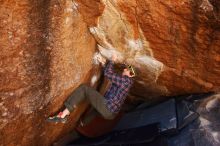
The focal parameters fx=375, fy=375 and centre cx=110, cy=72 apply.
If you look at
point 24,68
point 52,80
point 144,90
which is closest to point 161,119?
point 144,90

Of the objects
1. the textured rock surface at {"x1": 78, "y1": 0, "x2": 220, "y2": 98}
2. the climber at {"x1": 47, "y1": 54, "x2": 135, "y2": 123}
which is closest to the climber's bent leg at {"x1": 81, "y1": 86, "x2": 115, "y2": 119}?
the climber at {"x1": 47, "y1": 54, "x2": 135, "y2": 123}

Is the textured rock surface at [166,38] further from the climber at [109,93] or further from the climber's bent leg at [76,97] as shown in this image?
the climber's bent leg at [76,97]

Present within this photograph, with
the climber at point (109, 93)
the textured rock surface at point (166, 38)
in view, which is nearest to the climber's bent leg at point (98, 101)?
the climber at point (109, 93)

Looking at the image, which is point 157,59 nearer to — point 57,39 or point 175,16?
point 175,16

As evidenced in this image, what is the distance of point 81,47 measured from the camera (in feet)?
13.8

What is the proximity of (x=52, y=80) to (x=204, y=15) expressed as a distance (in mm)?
1690

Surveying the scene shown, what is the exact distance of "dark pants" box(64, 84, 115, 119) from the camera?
4.17m

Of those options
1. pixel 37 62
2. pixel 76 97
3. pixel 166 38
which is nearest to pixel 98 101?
pixel 76 97

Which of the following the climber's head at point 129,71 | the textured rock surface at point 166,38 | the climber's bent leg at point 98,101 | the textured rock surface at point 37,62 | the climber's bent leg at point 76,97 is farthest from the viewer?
the climber's head at point 129,71

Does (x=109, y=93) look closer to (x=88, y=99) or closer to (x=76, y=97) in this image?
(x=88, y=99)

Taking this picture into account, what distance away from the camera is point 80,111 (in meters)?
4.77

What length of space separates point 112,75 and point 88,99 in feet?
1.33

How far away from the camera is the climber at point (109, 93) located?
4223 mm

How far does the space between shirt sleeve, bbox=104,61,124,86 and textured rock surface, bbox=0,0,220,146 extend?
157 mm
